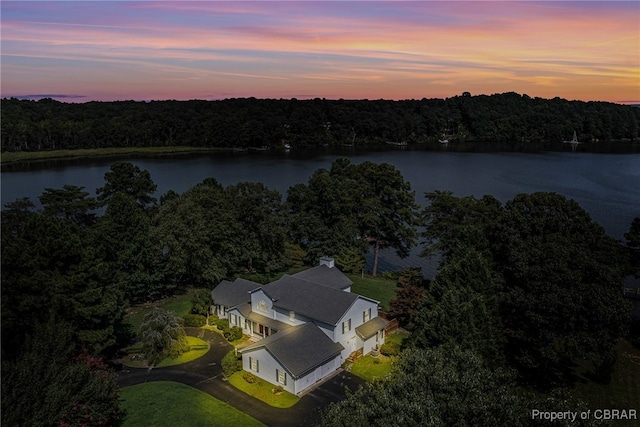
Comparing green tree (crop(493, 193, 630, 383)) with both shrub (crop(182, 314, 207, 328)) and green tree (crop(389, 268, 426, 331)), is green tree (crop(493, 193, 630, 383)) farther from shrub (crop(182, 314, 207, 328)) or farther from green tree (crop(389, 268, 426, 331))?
shrub (crop(182, 314, 207, 328))

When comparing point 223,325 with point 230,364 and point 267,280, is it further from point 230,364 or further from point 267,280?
point 267,280

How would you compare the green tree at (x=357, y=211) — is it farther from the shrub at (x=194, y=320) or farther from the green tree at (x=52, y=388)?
the green tree at (x=52, y=388)

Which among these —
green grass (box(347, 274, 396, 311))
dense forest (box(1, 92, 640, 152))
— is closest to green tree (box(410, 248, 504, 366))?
green grass (box(347, 274, 396, 311))

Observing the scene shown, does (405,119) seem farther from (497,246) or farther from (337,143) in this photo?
(497,246)

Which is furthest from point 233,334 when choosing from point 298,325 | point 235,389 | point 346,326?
point 346,326

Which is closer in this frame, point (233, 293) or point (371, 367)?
point (371, 367)

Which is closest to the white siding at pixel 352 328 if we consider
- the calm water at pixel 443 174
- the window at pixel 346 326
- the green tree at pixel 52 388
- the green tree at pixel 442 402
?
the window at pixel 346 326
